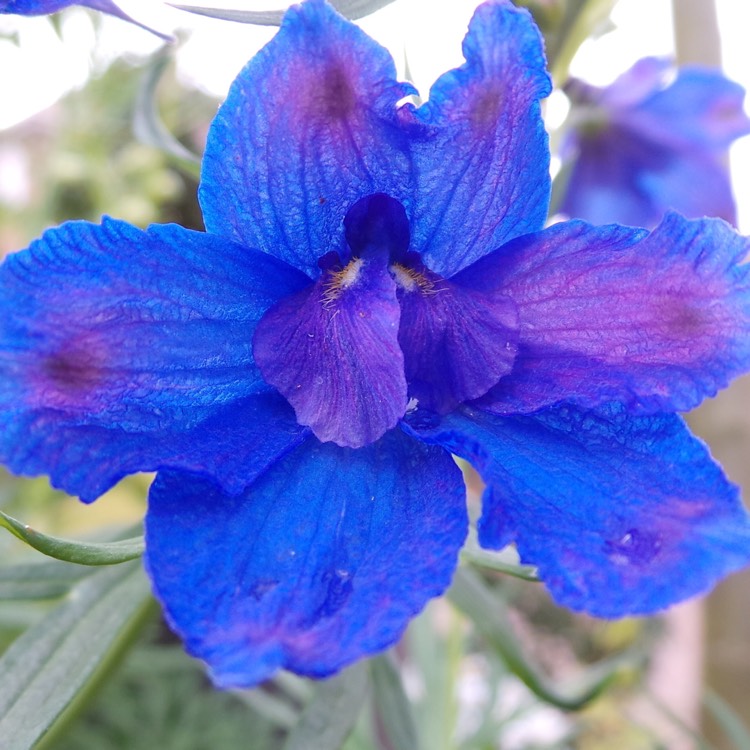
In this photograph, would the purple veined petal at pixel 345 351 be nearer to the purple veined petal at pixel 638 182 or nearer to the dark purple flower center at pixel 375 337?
the dark purple flower center at pixel 375 337

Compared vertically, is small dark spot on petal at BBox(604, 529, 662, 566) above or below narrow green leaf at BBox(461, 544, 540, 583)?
above

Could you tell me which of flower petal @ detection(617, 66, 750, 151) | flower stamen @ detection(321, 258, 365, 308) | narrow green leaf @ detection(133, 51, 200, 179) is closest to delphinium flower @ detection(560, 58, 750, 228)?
flower petal @ detection(617, 66, 750, 151)

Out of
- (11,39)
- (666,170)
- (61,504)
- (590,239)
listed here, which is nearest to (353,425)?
(590,239)

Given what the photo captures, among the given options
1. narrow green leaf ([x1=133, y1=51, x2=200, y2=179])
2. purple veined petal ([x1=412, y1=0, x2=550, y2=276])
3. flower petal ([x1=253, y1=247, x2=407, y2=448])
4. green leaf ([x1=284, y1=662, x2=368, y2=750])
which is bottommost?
green leaf ([x1=284, y1=662, x2=368, y2=750])

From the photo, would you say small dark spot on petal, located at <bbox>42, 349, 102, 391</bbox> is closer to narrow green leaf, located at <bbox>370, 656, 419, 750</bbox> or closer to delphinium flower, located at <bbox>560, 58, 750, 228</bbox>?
narrow green leaf, located at <bbox>370, 656, 419, 750</bbox>

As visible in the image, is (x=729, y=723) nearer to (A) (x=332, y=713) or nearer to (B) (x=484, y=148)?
(A) (x=332, y=713)

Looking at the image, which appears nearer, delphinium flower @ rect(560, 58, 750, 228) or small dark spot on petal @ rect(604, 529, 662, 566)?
small dark spot on petal @ rect(604, 529, 662, 566)

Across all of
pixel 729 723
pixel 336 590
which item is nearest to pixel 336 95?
pixel 336 590

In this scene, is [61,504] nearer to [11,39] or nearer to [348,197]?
[11,39]
